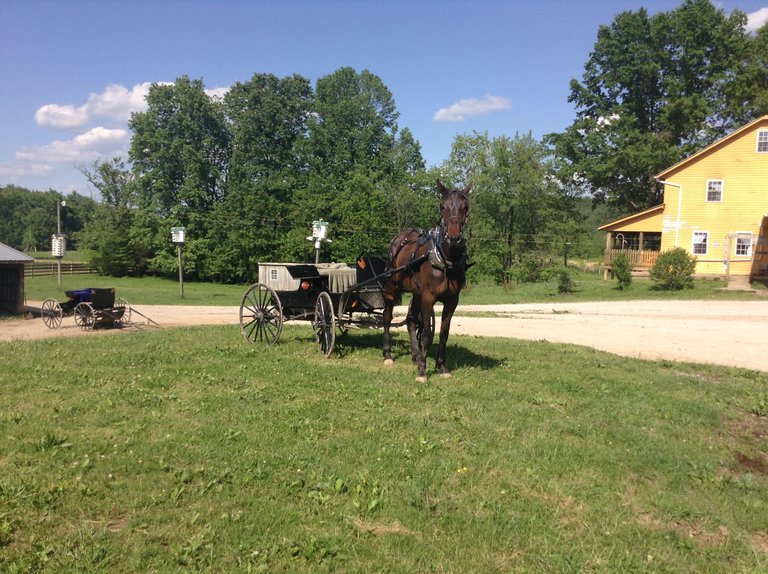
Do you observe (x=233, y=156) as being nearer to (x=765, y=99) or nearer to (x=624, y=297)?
(x=624, y=297)

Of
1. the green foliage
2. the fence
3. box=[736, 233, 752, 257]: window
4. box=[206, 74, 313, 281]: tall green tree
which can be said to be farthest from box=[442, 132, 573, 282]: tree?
the green foliage

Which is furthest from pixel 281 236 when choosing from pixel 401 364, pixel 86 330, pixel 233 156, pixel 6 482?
pixel 6 482

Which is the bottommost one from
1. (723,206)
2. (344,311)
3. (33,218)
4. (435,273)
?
(344,311)

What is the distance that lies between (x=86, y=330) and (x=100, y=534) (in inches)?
539

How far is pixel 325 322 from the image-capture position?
9.68 m

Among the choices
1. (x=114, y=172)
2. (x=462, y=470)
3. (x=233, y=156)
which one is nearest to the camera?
(x=462, y=470)

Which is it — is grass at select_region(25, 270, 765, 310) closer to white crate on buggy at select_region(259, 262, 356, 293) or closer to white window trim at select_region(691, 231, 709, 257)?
white window trim at select_region(691, 231, 709, 257)

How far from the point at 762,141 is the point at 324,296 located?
1364 inches

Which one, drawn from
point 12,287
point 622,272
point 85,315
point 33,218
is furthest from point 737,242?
point 33,218

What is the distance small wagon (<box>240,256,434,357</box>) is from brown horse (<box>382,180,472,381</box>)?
65 centimetres

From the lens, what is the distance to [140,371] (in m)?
8.07

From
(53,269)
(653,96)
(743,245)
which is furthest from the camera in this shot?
(53,269)

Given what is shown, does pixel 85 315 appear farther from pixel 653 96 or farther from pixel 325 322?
pixel 653 96

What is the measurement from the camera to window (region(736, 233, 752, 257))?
33.5 m
